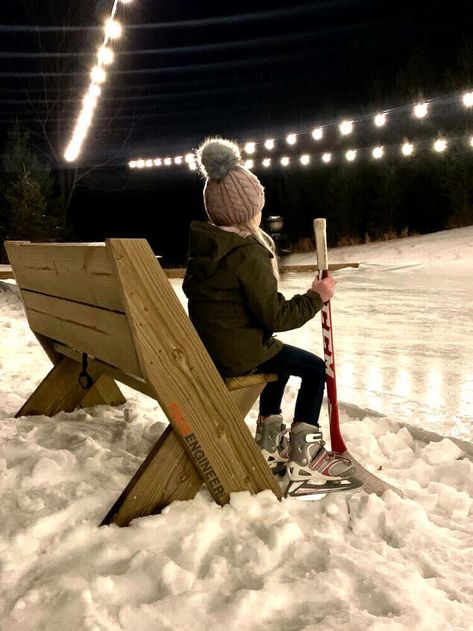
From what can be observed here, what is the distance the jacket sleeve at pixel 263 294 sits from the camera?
7.78 ft

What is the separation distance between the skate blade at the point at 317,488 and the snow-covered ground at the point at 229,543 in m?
0.05

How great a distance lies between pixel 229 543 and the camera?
2129 millimetres

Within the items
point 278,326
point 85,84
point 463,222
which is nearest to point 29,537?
point 278,326

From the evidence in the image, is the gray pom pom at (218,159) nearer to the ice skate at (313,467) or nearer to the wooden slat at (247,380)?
the wooden slat at (247,380)

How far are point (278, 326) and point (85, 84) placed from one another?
20623mm

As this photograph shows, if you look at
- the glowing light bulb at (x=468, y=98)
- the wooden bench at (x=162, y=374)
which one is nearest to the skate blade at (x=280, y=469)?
the wooden bench at (x=162, y=374)

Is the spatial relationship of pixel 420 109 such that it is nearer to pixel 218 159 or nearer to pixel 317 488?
pixel 218 159

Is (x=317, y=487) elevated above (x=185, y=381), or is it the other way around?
(x=185, y=381)

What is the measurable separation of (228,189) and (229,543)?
1389mm

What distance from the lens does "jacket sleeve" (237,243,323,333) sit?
2371mm

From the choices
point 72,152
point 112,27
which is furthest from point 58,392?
point 72,152

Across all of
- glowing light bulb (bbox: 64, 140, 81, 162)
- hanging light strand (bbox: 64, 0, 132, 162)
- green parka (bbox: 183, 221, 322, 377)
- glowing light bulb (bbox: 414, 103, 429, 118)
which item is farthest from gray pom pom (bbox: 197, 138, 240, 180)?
glowing light bulb (bbox: 64, 140, 81, 162)

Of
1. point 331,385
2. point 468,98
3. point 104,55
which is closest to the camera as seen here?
point 331,385

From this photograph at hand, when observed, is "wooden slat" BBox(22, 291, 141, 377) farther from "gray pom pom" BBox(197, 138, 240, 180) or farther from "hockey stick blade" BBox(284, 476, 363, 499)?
"hockey stick blade" BBox(284, 476, 363, 499)
